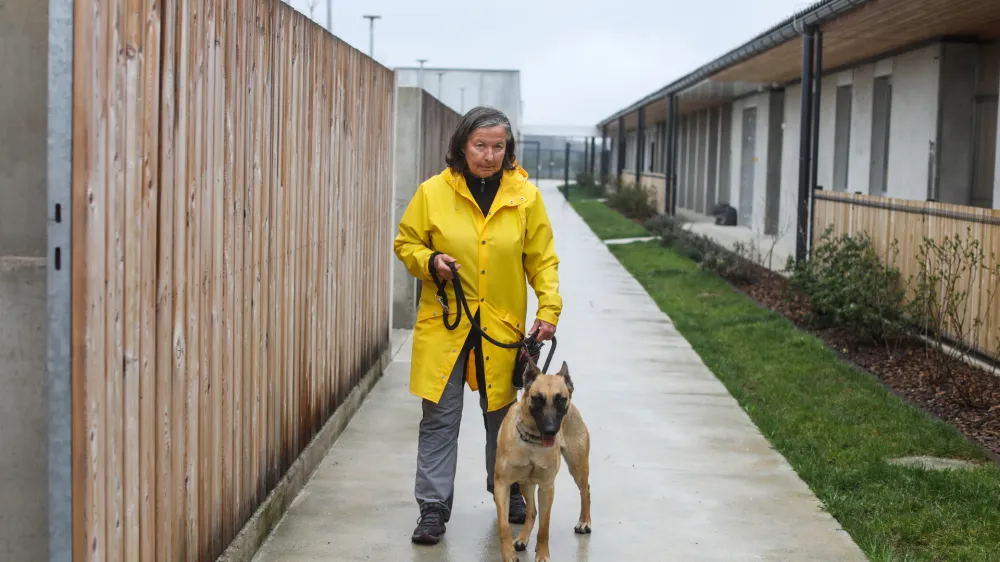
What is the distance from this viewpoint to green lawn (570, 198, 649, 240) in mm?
24234

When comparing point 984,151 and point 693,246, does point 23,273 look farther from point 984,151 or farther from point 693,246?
point 693,246

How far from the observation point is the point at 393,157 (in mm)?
9250

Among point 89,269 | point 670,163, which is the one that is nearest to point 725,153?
point 670,163

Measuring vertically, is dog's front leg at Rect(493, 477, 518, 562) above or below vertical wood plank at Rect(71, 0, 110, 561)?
below

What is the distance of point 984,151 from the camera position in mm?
14195

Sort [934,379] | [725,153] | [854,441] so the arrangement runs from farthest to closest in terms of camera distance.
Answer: [725,153], [934,379], [854,441]

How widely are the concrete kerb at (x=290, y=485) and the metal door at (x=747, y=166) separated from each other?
63.5 feet

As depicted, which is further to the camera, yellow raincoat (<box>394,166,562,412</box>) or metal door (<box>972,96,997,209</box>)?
metal door (<box>972,96,997,209</box>)

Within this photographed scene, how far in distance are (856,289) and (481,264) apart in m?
6.14

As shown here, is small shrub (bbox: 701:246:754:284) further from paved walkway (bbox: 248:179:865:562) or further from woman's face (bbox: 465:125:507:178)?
woman's face (bbox: 465:125:507:178)

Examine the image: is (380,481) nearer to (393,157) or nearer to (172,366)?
(172,366)

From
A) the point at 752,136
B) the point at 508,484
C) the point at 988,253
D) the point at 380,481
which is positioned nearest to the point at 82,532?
the point at 508,484

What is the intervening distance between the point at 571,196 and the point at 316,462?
38968mm

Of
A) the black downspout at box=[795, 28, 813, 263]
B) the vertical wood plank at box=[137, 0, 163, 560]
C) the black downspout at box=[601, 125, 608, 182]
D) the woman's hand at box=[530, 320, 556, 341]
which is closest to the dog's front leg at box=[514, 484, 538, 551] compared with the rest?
the woman's hand at box=[530, 320, 556, 341]
